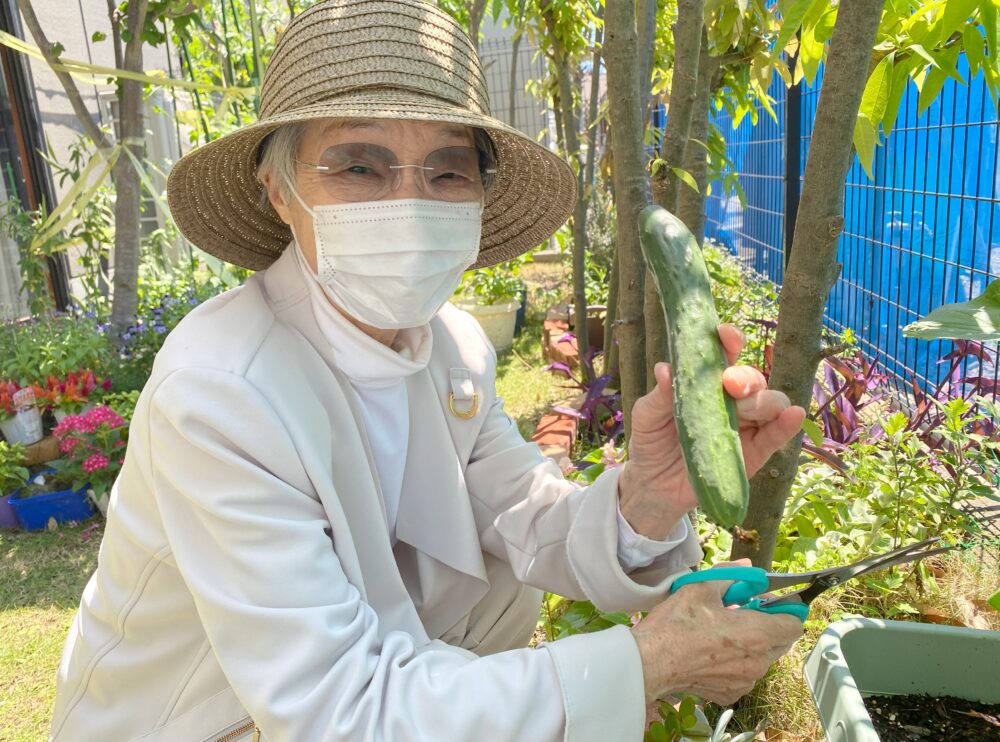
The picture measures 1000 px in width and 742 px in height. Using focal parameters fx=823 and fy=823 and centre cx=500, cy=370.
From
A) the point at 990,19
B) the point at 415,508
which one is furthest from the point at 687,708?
the point at 990,19

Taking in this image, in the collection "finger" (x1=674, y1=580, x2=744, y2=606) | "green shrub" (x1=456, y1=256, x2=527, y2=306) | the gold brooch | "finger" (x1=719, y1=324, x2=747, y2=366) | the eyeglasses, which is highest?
the eyeglasses

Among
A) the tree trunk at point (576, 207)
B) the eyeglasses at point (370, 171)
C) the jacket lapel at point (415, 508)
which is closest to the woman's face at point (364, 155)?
the eyeglasses at point (370, 171)

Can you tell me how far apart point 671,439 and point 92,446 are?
3.34 meters

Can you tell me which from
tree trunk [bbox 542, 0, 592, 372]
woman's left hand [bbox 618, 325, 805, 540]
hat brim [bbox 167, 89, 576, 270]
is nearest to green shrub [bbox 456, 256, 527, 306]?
tree trunk [bbox 542, 0, 592, 372]

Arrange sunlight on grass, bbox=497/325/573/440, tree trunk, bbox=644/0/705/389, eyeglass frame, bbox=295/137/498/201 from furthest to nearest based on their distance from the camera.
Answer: sunlight on grass, bbox=497/325/573/440 → tree trunk, bbox=644/0/705/389 → eyeglass frame, bbox=295/137/498/201

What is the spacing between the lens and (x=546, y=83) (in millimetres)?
6102

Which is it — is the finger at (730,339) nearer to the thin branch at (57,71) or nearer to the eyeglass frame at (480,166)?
the eyeglass frame at (480,166)

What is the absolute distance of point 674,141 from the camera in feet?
6.16

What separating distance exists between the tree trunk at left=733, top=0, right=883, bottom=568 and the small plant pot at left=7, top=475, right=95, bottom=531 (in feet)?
11.4

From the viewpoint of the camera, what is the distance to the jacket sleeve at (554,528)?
1.67 meters

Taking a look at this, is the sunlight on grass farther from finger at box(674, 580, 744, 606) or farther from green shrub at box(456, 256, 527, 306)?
finger at box(674, 580, 744, 606)

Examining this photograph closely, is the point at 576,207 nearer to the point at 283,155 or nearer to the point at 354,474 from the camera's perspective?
the point at 283,155

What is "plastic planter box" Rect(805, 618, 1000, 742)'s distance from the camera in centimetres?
168

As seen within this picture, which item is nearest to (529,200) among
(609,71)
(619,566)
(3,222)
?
(609,71)
